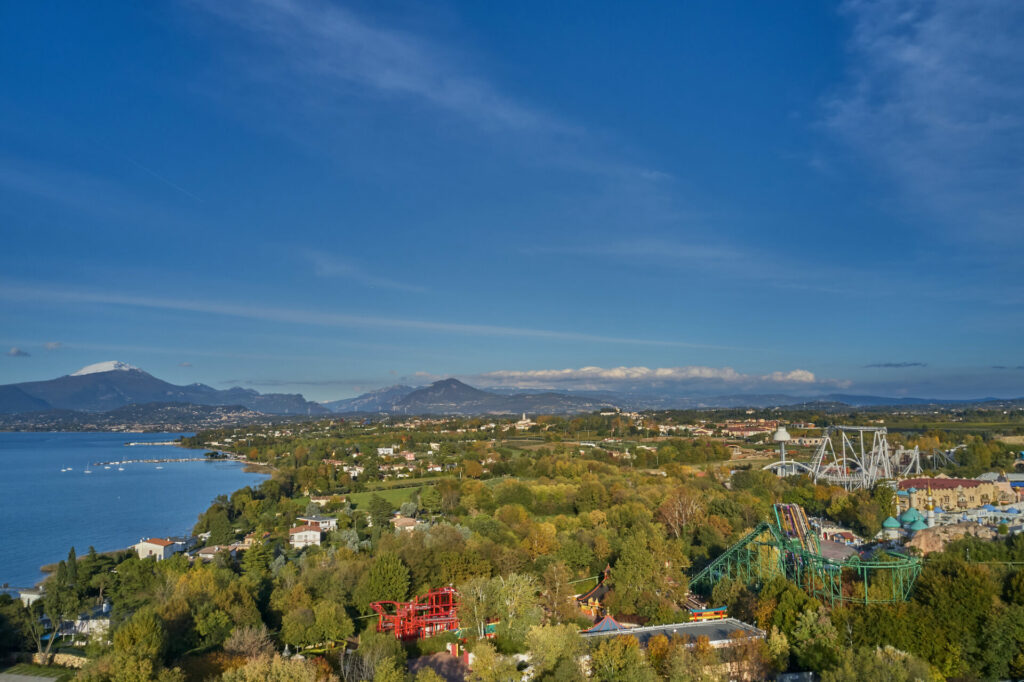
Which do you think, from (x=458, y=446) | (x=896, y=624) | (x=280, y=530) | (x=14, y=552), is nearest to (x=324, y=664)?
(x=896, y=624)

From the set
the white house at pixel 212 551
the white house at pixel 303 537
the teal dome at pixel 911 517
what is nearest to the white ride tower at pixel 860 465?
the teal dome at pixel 911 517

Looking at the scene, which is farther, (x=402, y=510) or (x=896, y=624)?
(x=402, y=510)

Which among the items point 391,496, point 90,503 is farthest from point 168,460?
point 391,496

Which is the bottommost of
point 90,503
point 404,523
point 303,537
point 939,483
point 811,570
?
point 90,503

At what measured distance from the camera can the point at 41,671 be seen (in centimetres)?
1716

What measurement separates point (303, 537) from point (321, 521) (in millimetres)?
3347

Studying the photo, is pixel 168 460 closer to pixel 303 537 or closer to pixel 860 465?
pixel 303 537

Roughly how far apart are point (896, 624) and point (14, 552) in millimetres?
38124

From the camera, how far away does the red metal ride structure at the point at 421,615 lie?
738 inches

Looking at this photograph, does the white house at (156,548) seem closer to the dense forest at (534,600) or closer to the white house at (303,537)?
the dense forest at (534,600)

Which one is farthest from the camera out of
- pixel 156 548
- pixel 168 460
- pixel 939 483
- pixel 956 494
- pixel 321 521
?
pixel 168 460

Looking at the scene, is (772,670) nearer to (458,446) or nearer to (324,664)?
(324,664)

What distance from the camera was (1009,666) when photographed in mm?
15281

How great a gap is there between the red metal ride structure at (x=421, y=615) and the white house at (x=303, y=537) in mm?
12676
